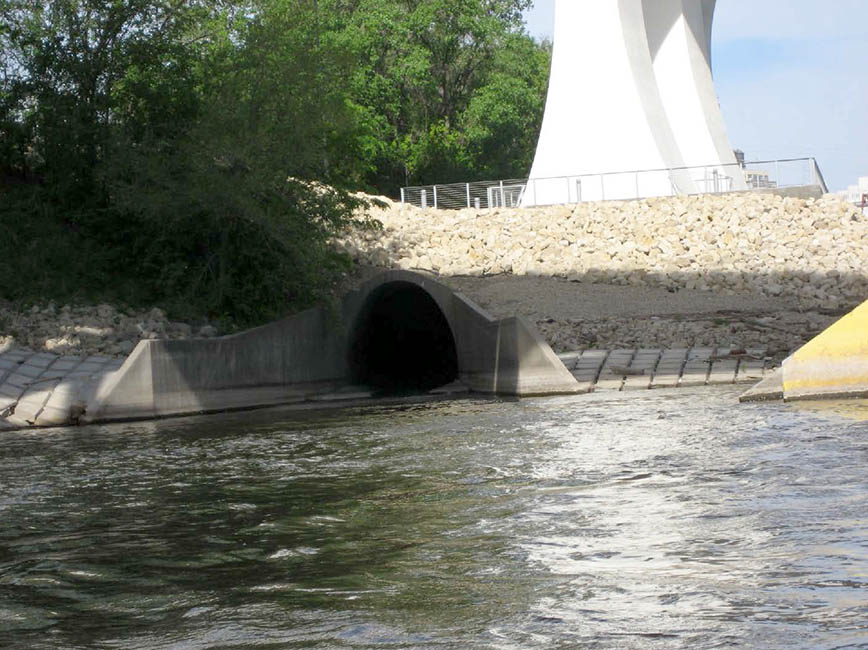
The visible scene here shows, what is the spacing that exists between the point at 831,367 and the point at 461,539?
30.0 feet

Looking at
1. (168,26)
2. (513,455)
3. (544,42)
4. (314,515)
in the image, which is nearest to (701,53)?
(168,26)

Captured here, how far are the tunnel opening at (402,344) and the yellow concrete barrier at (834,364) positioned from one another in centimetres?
947

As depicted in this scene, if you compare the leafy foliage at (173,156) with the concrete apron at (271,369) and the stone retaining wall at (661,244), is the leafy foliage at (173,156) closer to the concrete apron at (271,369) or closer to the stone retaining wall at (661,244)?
the concrete apron at (271,369)

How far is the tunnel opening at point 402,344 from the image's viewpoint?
26297 millimetres

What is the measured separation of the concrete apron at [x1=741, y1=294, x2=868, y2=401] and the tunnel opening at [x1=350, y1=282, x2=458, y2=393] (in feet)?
30.5

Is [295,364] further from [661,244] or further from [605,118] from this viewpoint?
[605,118]

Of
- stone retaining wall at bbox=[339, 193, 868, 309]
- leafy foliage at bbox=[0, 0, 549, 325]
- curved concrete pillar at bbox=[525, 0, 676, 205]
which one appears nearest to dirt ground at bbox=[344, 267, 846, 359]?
stone retaining wall at bbox=[339, 193, 868, 309]

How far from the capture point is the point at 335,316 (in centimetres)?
2480

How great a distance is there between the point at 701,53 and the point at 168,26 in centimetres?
2720

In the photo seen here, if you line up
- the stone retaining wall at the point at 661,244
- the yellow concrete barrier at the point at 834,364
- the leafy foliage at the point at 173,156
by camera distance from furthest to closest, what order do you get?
the stone retaining wall at the point at 661,244, the leafy foliage at the point at 173,156, the yellow concrete barrier at the point at 834,364

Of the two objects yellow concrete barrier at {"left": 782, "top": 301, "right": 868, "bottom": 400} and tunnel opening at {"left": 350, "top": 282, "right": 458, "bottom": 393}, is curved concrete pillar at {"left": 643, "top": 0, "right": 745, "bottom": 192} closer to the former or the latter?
tunnel opening at {"left": 350, "top": 282, "right": 458, "bottom": 393}

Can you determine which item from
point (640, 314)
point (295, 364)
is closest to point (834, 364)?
point (640, 314)

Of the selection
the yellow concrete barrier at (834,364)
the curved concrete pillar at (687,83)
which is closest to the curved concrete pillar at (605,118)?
the curved concrete pillar at (687,83)

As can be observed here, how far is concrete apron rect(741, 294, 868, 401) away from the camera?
1566 centimetres
